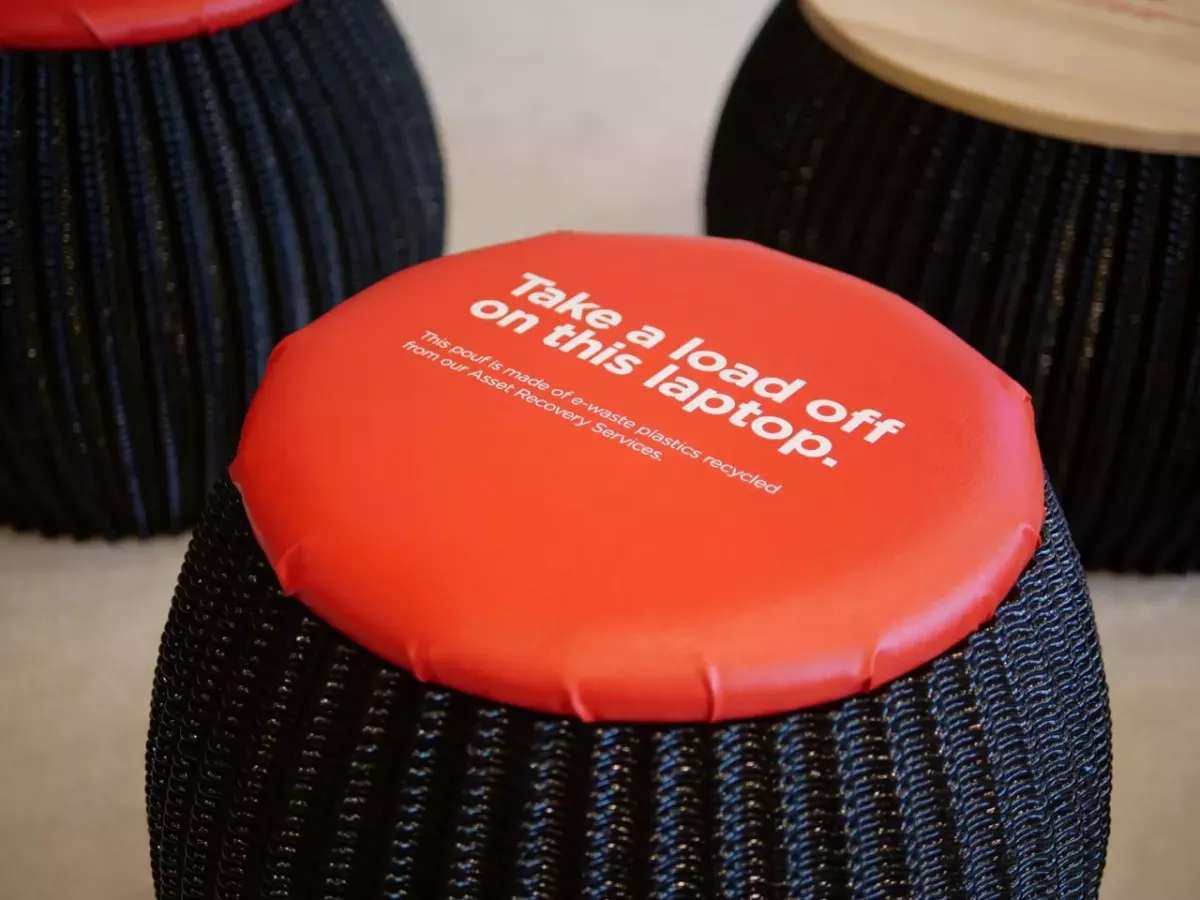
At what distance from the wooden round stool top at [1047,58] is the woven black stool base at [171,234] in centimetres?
43

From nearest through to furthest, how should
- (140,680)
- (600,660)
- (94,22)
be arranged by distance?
(600,660) < (94,22) < (140,680)

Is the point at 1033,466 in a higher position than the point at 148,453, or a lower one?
higher

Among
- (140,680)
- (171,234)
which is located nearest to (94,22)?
(171,234)

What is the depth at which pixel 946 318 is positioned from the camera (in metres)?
1.20

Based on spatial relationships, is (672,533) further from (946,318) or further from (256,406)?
(946,318)

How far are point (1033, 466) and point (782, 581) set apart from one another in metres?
0.19

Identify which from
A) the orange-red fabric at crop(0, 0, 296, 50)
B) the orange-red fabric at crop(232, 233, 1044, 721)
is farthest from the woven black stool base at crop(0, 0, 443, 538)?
the orange-red fabric at crop(232, 233, 1044, 721)

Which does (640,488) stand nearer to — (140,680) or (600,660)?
(600,660)

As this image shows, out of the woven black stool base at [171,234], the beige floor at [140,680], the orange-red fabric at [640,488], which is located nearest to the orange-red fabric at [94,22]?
the woven black stool base at [171,234]

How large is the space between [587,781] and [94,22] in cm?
74

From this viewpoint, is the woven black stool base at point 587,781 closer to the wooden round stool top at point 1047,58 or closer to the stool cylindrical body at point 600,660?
the stool cylindrical body at point 600,660

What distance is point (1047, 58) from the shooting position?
116cm

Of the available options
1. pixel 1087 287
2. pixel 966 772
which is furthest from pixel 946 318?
pixel 966 772

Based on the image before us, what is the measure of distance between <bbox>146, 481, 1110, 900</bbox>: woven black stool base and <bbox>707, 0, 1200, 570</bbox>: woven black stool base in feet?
1.44
